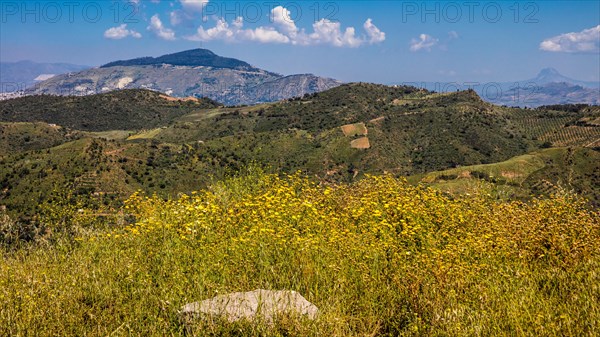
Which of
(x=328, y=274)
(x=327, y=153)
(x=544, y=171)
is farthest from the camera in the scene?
(x=327, y=153)

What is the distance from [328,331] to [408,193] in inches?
257

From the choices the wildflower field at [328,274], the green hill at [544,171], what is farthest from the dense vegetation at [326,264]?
the green hill at [544,171]

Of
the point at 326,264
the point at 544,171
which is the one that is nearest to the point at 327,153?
the point at 544,171

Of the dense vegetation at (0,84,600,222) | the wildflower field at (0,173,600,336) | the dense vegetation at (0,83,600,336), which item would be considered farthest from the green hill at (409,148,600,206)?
the wildflower field at (0,173,600,336)

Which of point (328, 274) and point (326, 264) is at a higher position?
point (326, 264)

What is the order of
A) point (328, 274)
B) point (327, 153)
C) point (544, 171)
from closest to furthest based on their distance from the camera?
point (328, 274)
point (544, 171)
point (327, 153)


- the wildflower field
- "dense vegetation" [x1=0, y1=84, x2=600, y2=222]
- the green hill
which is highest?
the wildflower field

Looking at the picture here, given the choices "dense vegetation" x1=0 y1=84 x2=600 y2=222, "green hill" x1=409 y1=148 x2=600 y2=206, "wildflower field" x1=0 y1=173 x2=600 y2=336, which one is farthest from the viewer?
"dense vegetation" x1=0 y1=84 x2=600 y2=222

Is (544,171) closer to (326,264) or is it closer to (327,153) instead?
(327,153)

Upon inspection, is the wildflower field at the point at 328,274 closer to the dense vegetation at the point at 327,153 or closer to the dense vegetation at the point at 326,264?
the dense vegetation at the point at 326,264

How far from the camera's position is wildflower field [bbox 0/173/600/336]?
5.52m

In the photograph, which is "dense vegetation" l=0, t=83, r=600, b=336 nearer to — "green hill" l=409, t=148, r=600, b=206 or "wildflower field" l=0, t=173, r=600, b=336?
"wildflower field" l=0, t=173, r=600, b=336

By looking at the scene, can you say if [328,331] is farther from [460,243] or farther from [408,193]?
[408,193]

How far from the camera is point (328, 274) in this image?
691 cm
